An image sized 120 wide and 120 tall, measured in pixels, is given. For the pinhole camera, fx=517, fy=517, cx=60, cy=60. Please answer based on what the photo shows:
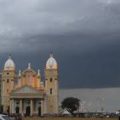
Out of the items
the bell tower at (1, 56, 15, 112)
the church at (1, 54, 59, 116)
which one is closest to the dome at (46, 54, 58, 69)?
the church at (1, 54, 59, 116)

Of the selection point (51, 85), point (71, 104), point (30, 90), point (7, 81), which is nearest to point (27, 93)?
point (30, 90)

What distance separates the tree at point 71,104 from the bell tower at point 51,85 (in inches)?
478

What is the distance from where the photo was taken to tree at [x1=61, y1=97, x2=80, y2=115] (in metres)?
180

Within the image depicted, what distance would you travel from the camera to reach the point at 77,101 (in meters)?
183

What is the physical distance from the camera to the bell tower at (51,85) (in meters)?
167

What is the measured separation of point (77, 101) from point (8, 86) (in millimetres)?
26473

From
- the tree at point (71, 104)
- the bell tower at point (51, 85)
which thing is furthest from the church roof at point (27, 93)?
the tree at point (71, 104)

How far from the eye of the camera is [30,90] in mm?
164250

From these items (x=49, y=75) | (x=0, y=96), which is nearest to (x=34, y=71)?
(x=49, y=75)

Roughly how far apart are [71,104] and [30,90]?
70.7 ft

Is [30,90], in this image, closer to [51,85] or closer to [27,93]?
[27,93]

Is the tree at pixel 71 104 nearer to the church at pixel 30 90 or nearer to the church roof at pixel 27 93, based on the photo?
the church at pixel 30 90

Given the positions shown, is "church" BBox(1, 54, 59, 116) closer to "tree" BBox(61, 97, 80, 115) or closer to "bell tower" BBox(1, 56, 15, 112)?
"bell tower" BBox(1, 56, 15, 112)

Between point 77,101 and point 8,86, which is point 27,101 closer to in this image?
point 8,86
